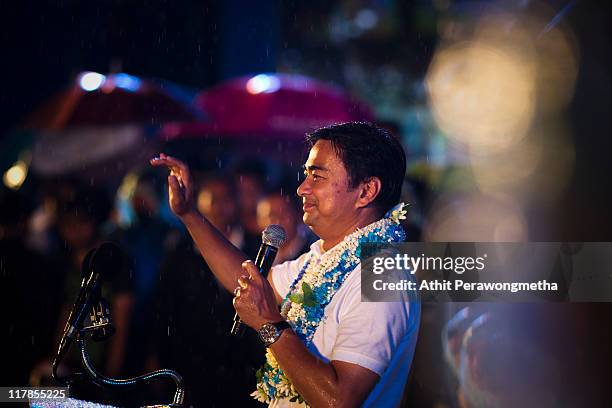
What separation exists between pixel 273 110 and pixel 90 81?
1659mm

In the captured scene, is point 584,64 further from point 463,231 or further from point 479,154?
point 479,154

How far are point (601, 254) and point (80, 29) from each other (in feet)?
29.4

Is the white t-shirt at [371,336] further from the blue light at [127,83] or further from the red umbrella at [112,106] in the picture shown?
the blue light at [127,83]

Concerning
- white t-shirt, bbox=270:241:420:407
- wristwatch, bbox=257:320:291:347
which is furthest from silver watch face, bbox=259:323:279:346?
white t-shirt, bbox=270:241:420:407

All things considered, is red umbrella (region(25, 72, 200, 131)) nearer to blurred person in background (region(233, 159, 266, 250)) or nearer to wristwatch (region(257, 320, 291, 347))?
blurred person in background (region(233, 159, 266, 250))

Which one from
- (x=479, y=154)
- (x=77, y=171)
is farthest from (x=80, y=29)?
(x=479, y=154)

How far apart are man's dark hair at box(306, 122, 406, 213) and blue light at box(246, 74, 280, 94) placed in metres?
5.23

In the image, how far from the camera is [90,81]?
7828 mm

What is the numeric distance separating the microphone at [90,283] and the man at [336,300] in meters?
0.42

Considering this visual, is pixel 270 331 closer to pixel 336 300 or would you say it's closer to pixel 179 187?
pixel 336 300

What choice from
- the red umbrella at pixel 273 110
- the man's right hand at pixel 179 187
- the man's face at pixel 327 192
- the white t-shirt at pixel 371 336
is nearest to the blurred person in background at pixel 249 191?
the man's right hand at pixel 179 187

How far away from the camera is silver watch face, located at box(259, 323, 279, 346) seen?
9.12 ft

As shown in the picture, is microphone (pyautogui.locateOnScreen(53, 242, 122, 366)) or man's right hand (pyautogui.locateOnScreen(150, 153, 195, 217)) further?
man's right hand (pyautogui.locateOnScreen(150, 153, 195, 217))

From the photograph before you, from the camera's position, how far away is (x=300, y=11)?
1441 cm
